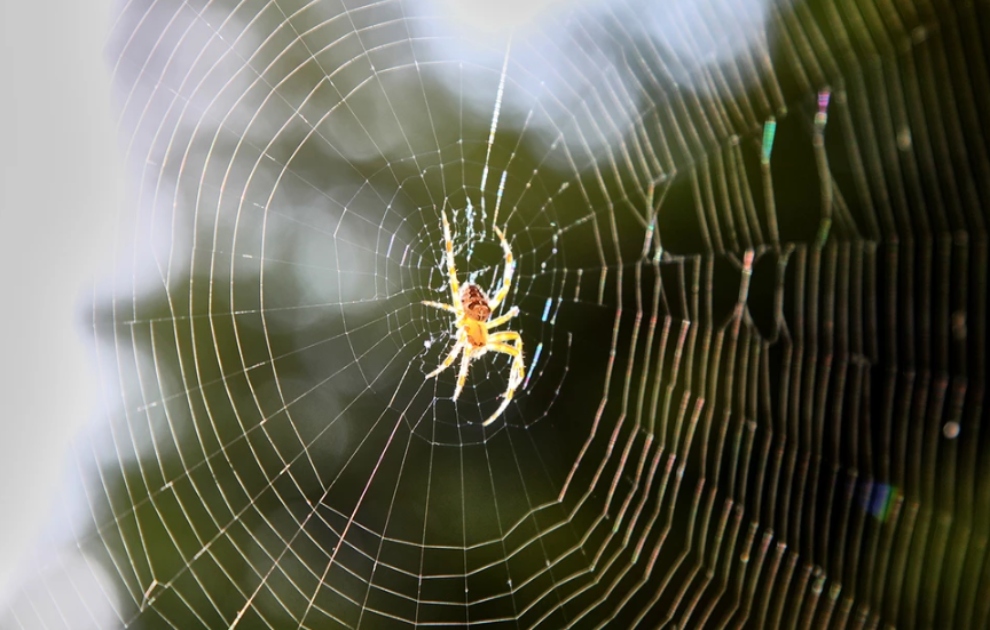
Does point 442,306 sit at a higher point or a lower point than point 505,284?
lower

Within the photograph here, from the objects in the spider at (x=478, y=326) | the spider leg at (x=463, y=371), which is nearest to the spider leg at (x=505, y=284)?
the spider at (x=478, y=326)

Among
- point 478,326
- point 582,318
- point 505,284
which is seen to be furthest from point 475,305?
point 582,318

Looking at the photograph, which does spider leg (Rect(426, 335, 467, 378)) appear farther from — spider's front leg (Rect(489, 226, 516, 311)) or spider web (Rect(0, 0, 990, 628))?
spider's front leg (Rect(489, 226, 516, 311))

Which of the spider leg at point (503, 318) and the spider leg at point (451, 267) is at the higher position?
the spider leg at point (451, 267)

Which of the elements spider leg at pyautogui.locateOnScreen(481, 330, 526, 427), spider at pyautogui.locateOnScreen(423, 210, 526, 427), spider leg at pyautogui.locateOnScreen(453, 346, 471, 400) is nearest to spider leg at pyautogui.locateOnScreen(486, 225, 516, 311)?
spider at pyautogui.locateOnScreen(423, 210, 526, 427)

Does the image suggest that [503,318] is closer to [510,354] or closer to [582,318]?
[510,354]

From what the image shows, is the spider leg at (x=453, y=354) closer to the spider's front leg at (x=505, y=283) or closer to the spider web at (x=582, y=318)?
the spider web at (x=582, y=318)
